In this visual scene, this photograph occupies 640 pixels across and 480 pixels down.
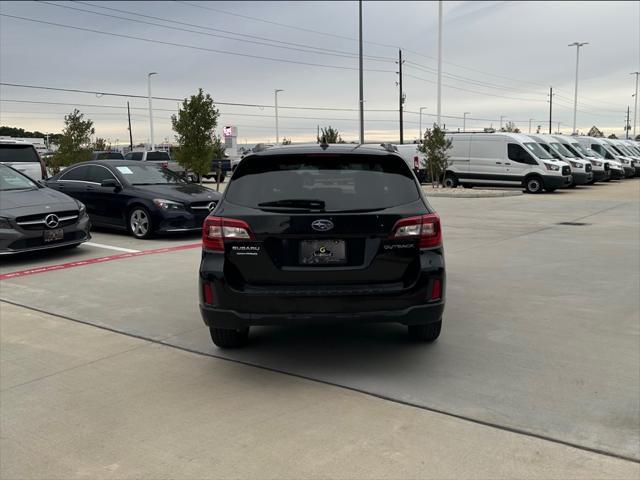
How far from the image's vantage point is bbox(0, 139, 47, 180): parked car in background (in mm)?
14219

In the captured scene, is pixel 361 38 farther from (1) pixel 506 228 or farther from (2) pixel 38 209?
(2) pixel 38 209

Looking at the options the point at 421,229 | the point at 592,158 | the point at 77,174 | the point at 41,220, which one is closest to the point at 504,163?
the point at 592,158

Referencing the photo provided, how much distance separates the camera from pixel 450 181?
2609cm

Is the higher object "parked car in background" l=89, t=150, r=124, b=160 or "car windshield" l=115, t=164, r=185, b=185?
"parked car in background" l=89, t=150, r=124, b=160

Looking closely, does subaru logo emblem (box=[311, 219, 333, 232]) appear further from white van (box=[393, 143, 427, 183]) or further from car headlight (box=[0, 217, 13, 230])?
white van (box=[393, 143, 427, 183])

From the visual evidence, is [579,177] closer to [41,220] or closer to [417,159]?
[417,159]

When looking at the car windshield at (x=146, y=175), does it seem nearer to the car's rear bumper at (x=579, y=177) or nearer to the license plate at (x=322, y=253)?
the license plate at (x=322, y=253)

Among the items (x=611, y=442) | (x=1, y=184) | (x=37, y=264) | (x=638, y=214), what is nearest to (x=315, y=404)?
(x=611, y=442)

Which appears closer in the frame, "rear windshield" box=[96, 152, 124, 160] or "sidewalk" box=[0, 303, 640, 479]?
"sidewalk" box=[0, 303, 640, 479]

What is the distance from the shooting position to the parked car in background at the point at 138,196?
1093 cm

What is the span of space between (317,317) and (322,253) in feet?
1.45

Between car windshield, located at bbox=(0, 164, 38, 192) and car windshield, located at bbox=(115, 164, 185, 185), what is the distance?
6.60 ft

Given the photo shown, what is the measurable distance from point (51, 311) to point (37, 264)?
305 cm

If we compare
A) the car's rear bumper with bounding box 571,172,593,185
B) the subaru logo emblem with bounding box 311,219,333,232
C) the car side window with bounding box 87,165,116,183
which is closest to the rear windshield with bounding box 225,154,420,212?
the subaru logo emblem with bounding box 311,219,333,232
